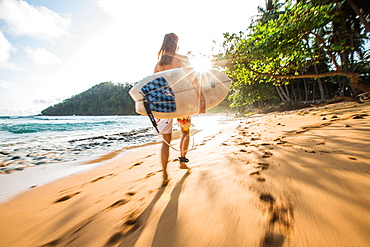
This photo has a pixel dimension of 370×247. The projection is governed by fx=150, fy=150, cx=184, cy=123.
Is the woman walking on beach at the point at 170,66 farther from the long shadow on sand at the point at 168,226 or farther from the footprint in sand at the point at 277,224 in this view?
the footprint in sand at the point at 277,224

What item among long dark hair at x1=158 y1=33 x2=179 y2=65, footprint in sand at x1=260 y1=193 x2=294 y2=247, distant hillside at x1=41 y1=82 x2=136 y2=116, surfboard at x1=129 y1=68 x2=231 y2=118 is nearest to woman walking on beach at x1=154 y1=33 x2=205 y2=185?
long dark hair at x1=158 y1=33 x2=179 y2=65

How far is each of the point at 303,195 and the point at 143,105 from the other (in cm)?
185

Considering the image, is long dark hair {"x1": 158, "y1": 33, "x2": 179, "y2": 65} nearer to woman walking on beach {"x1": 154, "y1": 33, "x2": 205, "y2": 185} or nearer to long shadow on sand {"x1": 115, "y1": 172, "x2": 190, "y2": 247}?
woman walking on beach {"x1": 154, "y1": 33, "x2": 205, "y2": 185}

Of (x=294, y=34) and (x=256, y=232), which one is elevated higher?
(x=294, y=34)

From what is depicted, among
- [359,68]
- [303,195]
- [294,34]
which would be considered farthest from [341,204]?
[359,68]

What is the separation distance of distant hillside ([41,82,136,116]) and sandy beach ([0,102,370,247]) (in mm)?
63437

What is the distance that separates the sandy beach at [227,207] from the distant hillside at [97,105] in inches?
2498

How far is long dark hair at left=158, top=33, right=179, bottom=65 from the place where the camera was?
82.9 inches

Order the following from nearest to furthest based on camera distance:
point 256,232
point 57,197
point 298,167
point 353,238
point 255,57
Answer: point 353,238
point 256,232
point 298,167
point 57,197
point 255,57

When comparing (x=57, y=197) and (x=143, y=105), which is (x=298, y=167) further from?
(x=57, y=197)

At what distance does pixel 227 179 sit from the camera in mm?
1494

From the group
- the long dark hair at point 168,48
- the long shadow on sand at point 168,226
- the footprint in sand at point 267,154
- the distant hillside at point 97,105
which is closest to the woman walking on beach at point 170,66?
the long dark hair at point 168,48

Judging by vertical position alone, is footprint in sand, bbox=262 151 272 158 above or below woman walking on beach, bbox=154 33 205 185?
below

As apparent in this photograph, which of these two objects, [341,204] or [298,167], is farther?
[298,167]
